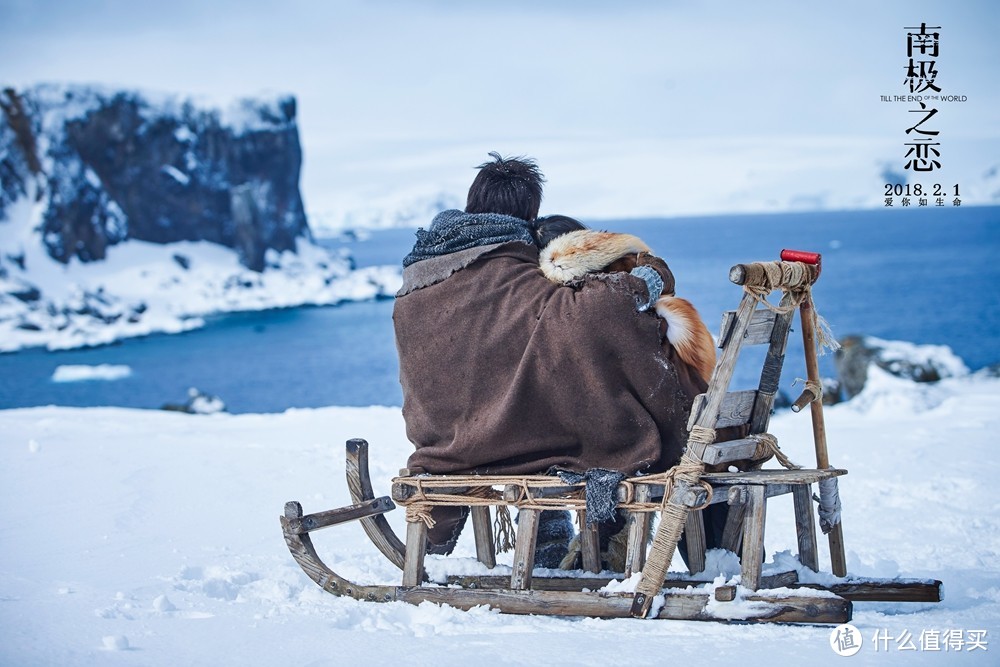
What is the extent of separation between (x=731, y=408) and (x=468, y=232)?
1.25 metres

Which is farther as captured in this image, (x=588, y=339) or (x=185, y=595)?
(x=185, y=595)

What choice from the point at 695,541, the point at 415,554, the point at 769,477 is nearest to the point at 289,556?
the point at 415,554

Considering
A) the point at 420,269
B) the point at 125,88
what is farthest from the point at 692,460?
the point at 125,88

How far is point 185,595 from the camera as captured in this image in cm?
404

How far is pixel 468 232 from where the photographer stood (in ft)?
13.2

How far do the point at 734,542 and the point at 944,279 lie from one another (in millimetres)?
74620

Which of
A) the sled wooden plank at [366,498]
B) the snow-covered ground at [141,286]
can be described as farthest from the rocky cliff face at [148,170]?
the sled wooden plank at [366,498]

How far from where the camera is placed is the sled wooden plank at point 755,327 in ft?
11.3

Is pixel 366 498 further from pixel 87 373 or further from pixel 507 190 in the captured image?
pixel 87 373

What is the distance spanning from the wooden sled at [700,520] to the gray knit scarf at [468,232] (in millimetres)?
935

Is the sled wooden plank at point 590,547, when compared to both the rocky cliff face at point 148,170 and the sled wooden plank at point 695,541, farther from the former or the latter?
the rocky cliff face at point 148,170

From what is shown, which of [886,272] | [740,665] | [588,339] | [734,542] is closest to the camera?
[740,665]

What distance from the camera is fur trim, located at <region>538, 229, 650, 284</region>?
3779 mm

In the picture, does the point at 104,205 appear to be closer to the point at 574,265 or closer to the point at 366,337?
the point at 366,337
